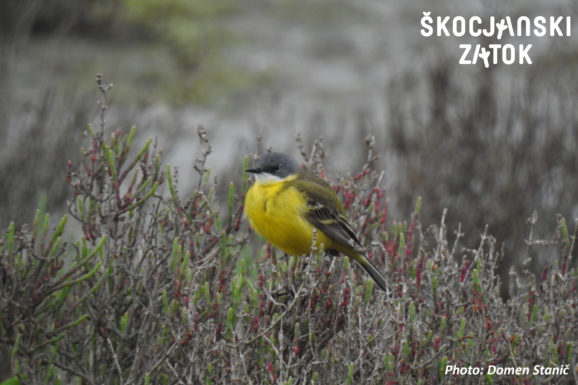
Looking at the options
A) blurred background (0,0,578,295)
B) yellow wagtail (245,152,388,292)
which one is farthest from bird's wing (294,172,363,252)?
blurred background (0,0,578,295)

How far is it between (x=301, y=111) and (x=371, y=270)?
22.6 feet

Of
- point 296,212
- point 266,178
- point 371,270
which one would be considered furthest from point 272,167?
point 371,270

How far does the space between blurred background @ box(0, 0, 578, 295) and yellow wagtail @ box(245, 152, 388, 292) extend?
11.2 inches

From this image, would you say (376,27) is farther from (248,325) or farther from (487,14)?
(248,325)

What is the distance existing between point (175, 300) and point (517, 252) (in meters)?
2.93

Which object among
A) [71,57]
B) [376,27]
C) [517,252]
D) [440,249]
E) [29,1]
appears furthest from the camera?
[376,27]

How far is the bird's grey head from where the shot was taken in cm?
406

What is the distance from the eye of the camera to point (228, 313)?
3221 millimetres

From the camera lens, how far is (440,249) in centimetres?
363

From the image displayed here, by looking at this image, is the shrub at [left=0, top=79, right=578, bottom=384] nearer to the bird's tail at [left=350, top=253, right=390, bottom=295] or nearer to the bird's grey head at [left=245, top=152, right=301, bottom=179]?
the bird's tail at [left=350, top=253, right=390, bottom=295]

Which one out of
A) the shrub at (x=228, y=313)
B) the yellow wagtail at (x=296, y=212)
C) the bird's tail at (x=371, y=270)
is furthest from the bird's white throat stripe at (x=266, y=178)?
the bird's tail at (x=371, y=270)

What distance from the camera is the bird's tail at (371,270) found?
375cm

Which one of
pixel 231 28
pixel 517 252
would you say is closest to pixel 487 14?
pixel 517 252

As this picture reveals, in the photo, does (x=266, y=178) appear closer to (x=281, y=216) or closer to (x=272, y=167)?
(x=272, y=167)
